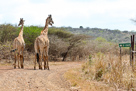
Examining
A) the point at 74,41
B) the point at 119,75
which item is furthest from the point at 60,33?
the point at 119,75

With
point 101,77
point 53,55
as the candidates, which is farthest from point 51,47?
point 101,77

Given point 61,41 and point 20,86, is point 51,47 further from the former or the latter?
point 20,86

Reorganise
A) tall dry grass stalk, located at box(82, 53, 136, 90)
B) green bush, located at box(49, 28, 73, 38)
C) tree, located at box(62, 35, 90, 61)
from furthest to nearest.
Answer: green bush, located at box(49, 28, 73, 38) → tree, located at box(62, 35, 90, 61) → tall dry grass stalk, located at box(82, 53, 136, 90)

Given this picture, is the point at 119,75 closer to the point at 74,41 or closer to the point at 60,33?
the point at 74,41

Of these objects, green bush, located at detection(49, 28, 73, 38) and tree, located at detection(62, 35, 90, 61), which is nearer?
tree, located at detection(62, 35, 90, 61)

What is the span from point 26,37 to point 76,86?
1612 centimetres

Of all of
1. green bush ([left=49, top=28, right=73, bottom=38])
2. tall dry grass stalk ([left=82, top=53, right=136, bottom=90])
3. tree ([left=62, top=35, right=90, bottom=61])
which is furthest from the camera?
green bush ([left=49, top=28, right=73, bottom=38])

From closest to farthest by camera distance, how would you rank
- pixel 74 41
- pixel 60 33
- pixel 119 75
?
1. pixel 119 75
2. pixel 74 41
3. pixel 60 33

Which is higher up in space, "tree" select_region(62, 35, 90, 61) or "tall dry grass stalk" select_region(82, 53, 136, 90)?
"tree" select_region(62, 35, 90, 61)

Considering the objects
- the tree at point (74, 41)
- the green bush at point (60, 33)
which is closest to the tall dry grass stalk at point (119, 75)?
the tree at point (74, 41)

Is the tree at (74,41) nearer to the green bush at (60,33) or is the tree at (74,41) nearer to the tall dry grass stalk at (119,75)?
the green bush at (60,33)

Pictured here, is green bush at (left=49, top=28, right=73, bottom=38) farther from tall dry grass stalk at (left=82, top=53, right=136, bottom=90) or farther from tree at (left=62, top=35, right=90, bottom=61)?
Answer: tall dry grass stalk at (left=82, top=53, right=136, bottom=90)

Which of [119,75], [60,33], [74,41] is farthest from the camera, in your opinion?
[60,33]

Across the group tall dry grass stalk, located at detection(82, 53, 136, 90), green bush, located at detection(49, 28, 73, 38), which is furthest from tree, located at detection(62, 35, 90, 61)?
tall dry grass stalk, located at detection(82, 53, 136, 90)
